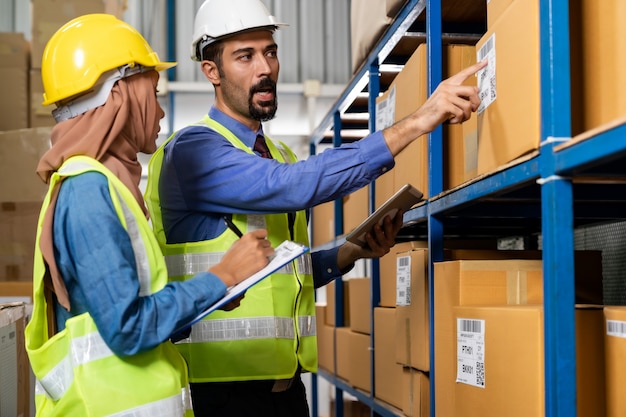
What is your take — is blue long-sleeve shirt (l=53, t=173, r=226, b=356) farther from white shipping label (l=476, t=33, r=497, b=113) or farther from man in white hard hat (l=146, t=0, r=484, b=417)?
white shipping label (l=476, t=33, r=497, b=113)

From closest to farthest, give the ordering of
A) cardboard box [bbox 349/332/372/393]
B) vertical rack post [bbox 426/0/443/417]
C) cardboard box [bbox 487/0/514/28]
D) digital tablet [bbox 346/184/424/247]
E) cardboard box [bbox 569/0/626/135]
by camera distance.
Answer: cardboard box [bbox 569/0/626/135]
cardboard box [bbox 487/0/514/28]
digital tablet [bbox 346/184/424/247]
vertical rack post [bbox 426/0/443/417]
cardboard box [bbox 349/332/372/393]

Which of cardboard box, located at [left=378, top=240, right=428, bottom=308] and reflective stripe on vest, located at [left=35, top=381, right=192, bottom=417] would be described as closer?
reflective stripe on vest, located at [left=35, top=381, right=192, bottom=417]

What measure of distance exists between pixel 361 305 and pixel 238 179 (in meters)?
2.03

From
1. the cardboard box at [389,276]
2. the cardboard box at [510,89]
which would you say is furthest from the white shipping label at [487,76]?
the cardboard box at [389,276]

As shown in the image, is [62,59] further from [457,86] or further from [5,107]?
[5,107]

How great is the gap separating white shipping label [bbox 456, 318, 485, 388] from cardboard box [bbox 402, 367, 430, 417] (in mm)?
595

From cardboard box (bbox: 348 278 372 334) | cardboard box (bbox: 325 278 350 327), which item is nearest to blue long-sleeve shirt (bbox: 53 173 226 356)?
cardboard box (bbox: 348 278 372 334)

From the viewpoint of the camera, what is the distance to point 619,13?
1.55m

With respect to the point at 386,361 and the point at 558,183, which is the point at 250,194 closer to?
the point at 558,183

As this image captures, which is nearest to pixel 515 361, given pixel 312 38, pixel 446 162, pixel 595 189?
pixel 595 189

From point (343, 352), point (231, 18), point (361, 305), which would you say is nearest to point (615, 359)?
point (231, 18)

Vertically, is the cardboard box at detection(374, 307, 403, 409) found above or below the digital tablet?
below

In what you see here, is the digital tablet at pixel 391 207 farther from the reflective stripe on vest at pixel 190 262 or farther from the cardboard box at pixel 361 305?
the cardboard box at pixel 361 305

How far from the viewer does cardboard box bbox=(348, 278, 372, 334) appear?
4.04m
